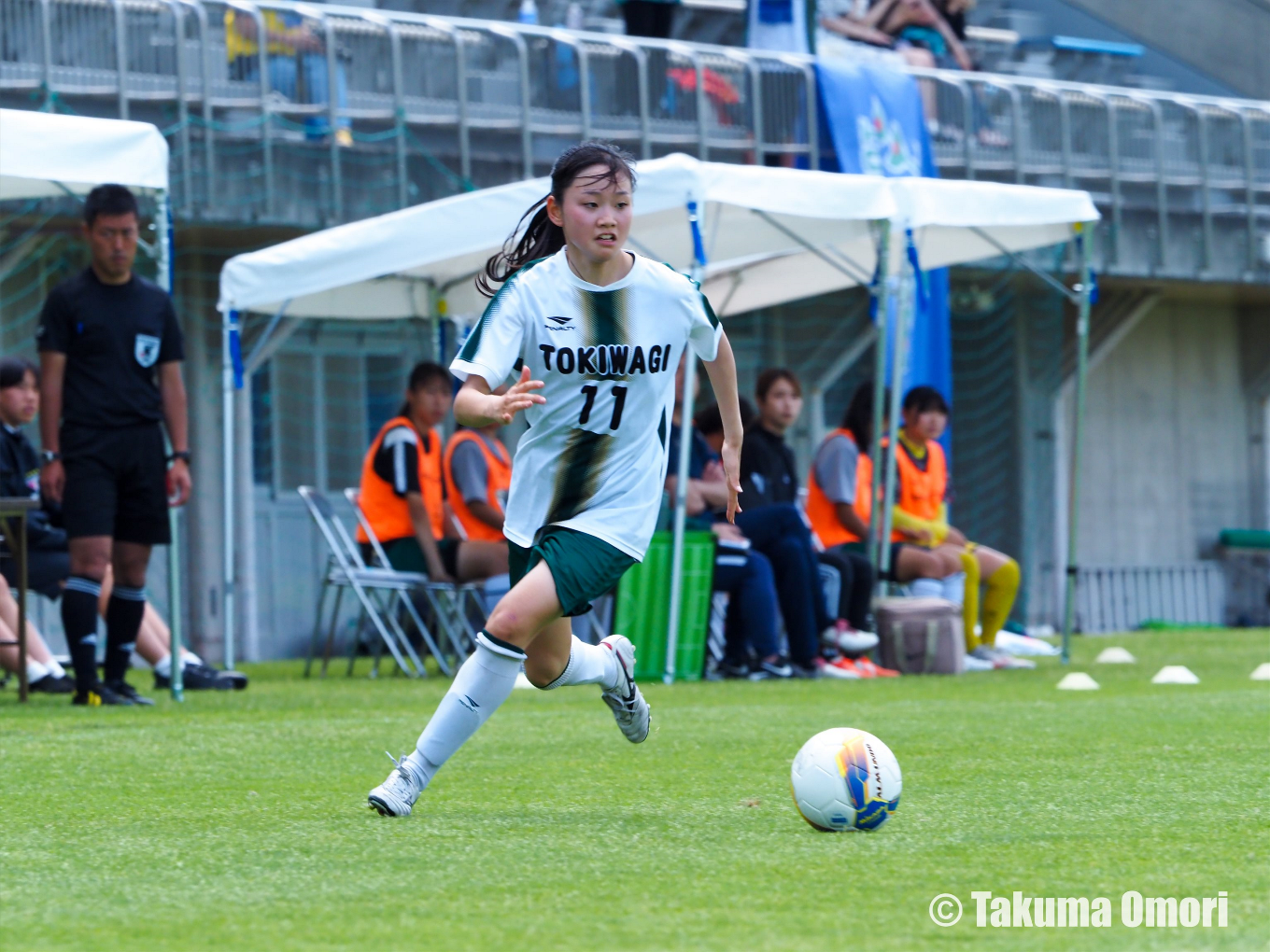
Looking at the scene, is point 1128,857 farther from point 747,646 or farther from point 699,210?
point 747,646

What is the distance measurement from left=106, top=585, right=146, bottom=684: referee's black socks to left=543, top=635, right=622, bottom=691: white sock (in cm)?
385

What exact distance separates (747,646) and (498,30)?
625 cm

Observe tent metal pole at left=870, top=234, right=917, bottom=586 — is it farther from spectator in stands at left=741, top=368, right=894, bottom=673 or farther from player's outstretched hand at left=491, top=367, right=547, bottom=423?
player's outstretched hand at left=491, top=367, right=547, bottom=423

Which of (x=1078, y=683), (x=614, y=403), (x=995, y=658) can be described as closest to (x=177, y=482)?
(x=614, y=403)

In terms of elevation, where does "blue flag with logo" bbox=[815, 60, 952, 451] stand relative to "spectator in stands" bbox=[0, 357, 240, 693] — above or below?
above

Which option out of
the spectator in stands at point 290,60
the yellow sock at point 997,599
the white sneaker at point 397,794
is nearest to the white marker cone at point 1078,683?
the yellow sock at point 997,599

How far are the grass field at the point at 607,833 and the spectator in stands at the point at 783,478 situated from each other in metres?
3.00

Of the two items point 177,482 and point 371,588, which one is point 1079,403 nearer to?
point 371,588

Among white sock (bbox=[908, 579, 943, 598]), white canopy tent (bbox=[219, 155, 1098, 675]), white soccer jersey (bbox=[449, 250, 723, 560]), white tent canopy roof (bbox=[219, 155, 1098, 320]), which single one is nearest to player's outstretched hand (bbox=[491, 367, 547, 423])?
white soccer jersey (bbox=[449, 250, 723, 560])

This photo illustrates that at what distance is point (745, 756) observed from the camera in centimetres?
629

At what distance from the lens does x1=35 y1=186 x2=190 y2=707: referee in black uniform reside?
8047mm

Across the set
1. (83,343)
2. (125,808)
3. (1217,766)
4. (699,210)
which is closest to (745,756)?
(1217,766)

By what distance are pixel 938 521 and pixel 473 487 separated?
9.88 ft

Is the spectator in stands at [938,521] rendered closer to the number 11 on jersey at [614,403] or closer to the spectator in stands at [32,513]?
the spectator in stands at [32,513]
